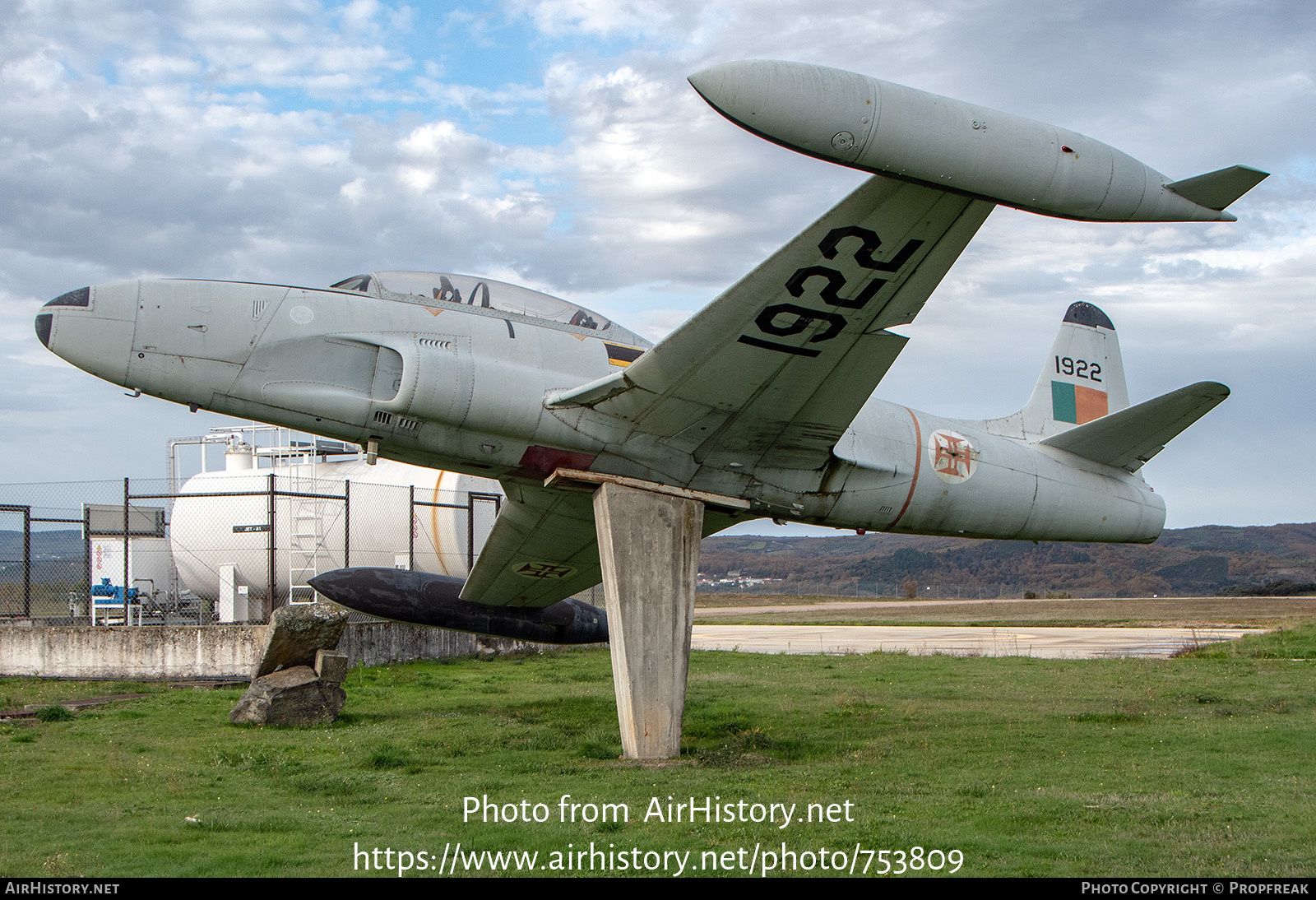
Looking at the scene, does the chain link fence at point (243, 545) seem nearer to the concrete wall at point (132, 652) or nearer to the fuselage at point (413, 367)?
the concrete wall at point (132, 652)

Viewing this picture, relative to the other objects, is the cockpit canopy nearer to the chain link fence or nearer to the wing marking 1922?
the wing marking 1922

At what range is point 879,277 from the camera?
8.83m

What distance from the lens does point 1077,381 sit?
15172mm

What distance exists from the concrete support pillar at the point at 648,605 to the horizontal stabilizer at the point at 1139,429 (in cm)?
618

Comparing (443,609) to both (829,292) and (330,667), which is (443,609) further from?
(829,292)

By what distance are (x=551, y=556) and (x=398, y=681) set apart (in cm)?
492

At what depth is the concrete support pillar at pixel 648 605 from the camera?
9922 millimetres

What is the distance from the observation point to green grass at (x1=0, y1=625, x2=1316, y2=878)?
6328mm

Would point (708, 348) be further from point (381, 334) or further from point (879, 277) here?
point (381, 334)

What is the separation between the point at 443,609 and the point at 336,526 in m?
7.86

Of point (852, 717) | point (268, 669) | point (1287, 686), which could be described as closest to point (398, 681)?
point (268, 669)

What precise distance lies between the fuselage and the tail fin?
4.02 m

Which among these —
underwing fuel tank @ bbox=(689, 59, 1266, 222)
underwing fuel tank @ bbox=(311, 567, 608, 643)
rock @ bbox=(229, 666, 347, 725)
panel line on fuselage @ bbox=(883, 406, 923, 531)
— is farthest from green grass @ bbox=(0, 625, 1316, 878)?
underwing fuel tank @ bbox=(689, 59, 1266, 222)

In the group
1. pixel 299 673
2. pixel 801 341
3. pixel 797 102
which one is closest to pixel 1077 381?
pixel 801 341
